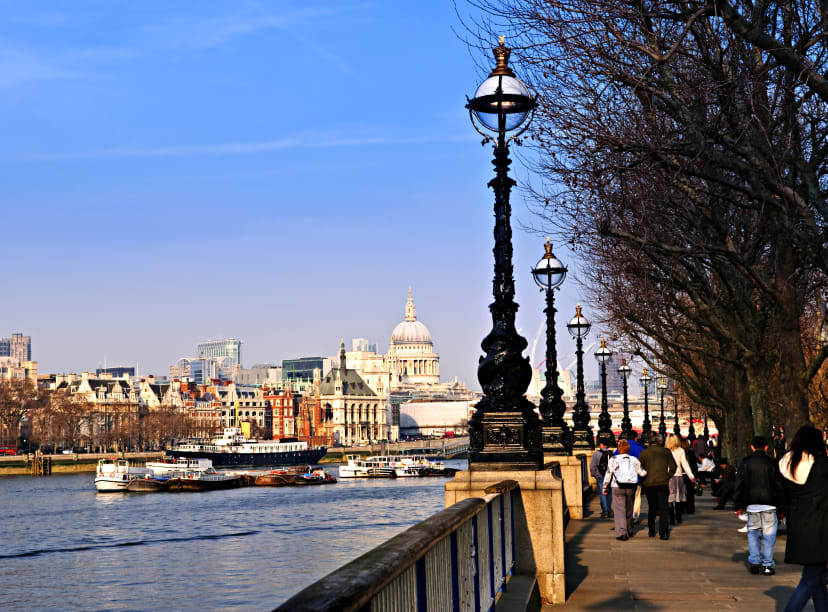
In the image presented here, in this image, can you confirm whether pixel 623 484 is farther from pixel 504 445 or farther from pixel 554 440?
pixel 504 445

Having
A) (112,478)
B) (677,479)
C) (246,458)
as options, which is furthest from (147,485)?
(677,479)

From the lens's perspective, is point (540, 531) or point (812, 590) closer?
point (812, 590)

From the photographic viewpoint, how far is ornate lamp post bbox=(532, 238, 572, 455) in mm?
25036

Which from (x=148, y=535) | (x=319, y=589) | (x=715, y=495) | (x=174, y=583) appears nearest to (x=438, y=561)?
(x=319, y=589)

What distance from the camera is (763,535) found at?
15.2m

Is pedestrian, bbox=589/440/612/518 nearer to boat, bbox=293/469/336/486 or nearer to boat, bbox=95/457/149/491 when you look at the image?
boat, bbox=95/457/149/491

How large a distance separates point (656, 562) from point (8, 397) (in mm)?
176787

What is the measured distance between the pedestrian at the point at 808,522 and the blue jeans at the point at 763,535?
450 centimetres

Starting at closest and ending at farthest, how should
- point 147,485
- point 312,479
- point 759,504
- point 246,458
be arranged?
point 759,504
point 147,485
point 312,479
point 246,458

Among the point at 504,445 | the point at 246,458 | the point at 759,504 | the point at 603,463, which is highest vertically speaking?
the point at 504,445

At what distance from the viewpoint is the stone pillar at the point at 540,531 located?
41.9 ft

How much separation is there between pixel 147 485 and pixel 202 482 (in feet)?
18.6

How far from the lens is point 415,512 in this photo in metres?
73.9

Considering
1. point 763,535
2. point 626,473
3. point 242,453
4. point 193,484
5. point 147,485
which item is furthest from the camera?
point 242,453
